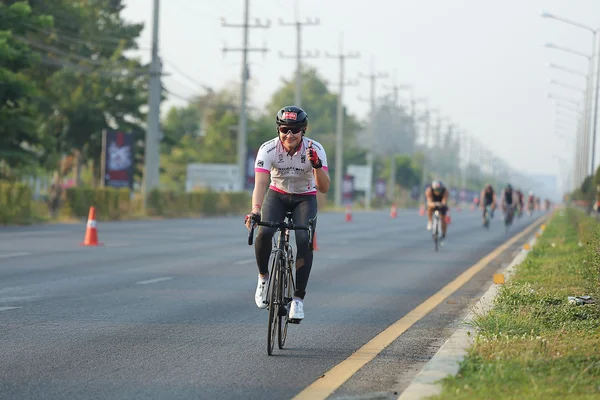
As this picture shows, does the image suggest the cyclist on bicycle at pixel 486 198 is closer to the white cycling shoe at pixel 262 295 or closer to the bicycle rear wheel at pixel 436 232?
the bicycle rear wheel at pixel 436 232

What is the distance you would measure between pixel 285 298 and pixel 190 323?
6.62 feet

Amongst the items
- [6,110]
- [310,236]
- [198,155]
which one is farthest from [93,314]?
[198,155]

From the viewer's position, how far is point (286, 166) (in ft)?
30.0

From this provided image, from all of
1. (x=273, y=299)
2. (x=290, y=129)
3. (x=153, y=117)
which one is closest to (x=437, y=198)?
(x=290, y=129)

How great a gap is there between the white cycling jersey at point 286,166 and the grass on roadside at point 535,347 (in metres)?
1.83

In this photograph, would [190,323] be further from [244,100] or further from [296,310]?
[244,100]

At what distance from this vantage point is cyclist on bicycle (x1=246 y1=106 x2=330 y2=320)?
8945 millimetres

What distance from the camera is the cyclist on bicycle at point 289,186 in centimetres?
895

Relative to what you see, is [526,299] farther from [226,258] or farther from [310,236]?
[226,258]

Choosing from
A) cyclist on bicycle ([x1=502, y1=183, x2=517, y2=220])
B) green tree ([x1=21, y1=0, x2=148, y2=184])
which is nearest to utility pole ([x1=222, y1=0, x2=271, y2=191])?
green tree ([x1=21, y1=0, x2=148, y2=184])

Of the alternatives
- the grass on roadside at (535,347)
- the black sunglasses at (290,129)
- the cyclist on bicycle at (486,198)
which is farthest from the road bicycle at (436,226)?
the black sunglasses at (290,129)

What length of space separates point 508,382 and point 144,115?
56.8m

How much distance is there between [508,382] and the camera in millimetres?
6789

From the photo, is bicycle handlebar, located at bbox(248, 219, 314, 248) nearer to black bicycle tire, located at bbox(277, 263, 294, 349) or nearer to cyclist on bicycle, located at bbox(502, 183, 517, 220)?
black bicycle tire, located at bbox(277, 263, 294, 349)
